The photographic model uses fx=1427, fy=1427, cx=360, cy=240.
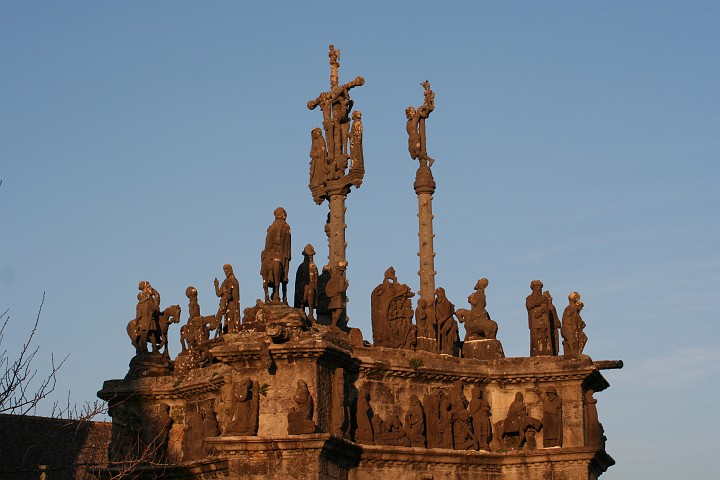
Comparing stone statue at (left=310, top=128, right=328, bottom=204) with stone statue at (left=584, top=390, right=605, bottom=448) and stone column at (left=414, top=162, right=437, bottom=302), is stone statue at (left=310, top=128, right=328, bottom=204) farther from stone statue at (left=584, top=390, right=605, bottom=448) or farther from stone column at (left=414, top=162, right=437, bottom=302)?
stone statue at (left=584, top=390, right=605, bottom=448)

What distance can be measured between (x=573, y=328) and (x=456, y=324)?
2.80 meters

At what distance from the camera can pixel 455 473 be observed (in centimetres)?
3234

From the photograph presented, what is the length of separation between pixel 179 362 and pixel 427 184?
753 centimetres

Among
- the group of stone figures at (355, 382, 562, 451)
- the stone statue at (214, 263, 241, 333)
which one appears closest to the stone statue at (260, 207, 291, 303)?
the stone statue at (214, 263, 241, 333)

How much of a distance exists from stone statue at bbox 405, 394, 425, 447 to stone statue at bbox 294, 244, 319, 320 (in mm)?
3164

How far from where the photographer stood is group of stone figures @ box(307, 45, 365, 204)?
3522cm

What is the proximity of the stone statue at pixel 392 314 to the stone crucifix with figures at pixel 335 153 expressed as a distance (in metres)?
1.75

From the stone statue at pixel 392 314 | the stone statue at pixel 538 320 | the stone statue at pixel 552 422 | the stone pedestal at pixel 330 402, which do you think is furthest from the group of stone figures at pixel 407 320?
the stone statue at pixel 552 422

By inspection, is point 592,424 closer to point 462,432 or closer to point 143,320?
point 462,432

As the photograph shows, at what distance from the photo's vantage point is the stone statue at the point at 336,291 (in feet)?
108

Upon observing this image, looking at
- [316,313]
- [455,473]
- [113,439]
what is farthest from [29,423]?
[455,473]

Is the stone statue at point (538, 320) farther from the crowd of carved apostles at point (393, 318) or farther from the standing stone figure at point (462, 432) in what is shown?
the standing stone figure at point (462, 432)

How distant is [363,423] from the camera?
31016 mm

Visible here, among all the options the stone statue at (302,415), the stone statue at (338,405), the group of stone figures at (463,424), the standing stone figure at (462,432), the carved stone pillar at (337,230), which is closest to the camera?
the stone statue at (302,415)
